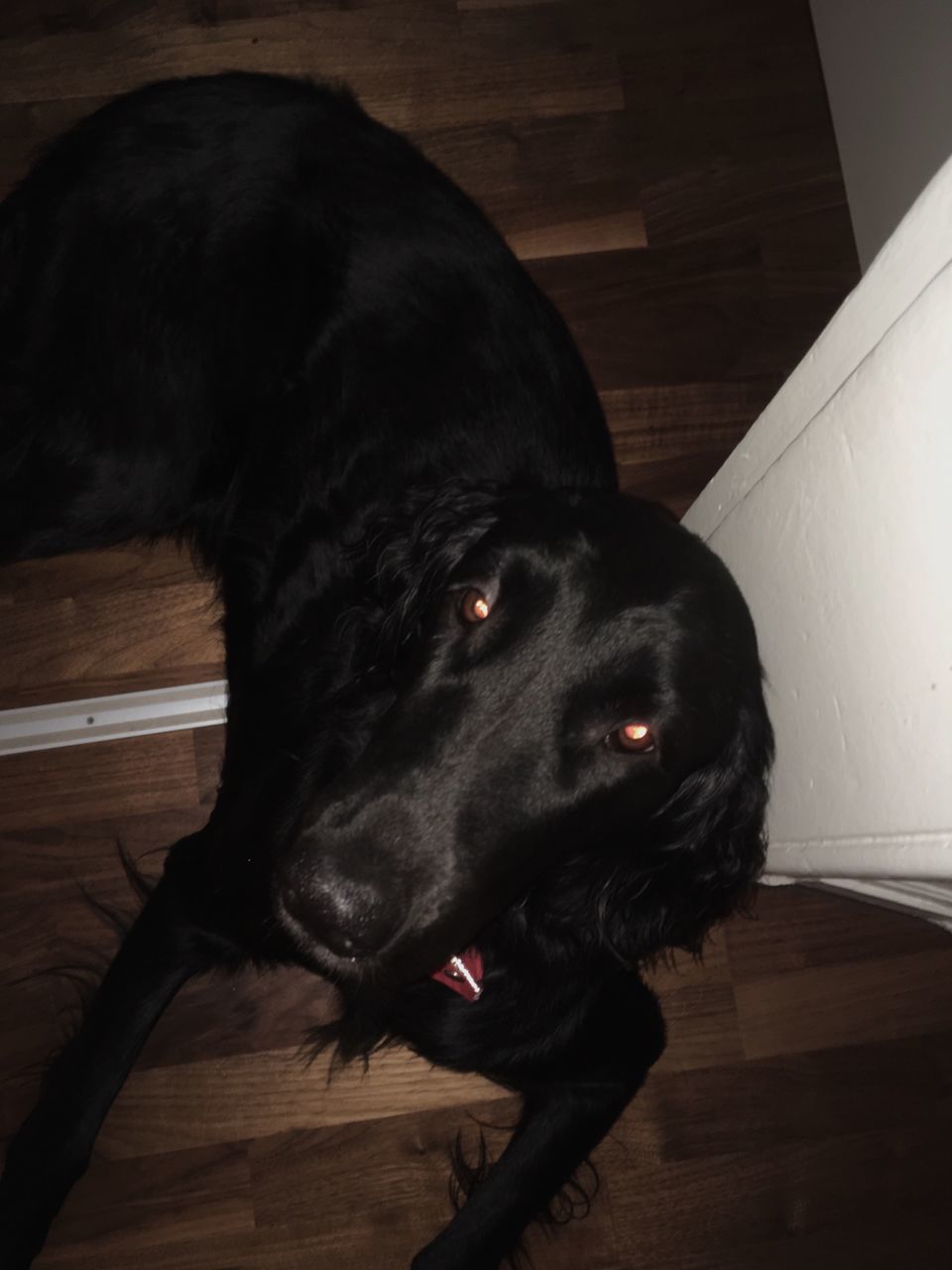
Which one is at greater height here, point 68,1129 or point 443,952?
point 443,952

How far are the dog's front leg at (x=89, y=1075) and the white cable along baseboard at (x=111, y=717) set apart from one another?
0.41 meters

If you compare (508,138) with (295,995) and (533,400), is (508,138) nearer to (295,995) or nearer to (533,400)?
(533,400)

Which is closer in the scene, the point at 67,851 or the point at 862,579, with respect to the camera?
the point at 862,579

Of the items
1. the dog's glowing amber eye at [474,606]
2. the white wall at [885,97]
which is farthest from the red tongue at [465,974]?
the white wall at [885,97]

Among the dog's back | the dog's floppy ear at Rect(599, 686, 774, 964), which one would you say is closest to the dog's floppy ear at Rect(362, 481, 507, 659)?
the dog's back

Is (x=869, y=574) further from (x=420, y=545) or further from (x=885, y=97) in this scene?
(x=885, y=97)

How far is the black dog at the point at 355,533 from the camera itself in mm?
1523

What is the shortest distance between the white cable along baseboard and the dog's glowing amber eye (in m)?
0.94

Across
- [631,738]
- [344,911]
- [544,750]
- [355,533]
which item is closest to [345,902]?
[344,911]

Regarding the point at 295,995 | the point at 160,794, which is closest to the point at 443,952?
the point at 295,995

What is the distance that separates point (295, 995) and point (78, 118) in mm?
2174

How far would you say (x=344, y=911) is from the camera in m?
1.22

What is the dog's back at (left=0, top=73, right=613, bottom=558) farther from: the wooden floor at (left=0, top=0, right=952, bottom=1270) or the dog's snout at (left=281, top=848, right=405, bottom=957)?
the dog's snout at (left=281, top=848, right=405, bottom=957)

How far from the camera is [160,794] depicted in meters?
2.24
